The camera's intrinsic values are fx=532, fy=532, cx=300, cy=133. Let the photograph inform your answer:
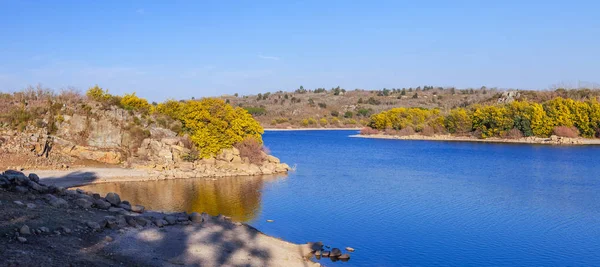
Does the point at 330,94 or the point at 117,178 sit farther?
the point at 330,94

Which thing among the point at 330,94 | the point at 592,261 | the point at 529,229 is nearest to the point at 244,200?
the point at 529,229

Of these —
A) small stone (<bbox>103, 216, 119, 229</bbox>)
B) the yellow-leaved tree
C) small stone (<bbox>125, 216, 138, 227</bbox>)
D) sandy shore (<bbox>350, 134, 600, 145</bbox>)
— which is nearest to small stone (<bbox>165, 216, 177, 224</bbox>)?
small stone (<bbox>125, 216, 138, 227</bbox>)

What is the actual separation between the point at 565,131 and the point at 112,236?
69513 millimetres

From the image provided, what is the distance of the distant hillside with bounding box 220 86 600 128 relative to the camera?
108 metres

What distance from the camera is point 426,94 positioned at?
165 meters

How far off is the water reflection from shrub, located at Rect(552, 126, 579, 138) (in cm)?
5115

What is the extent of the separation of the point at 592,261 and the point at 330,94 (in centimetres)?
14951

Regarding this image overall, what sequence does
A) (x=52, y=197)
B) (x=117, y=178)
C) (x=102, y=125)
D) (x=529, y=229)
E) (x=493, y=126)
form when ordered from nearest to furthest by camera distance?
1. (x=52, y=197)
2. (x=529, y=229)
3. (x=117, y=178)
4. (x=102, y=125)
5. (x=493, y=126)

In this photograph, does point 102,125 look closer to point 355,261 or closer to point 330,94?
point 355,261

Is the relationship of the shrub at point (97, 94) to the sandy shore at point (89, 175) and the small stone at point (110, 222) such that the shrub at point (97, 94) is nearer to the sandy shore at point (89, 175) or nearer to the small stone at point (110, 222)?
the sandy shore at point (89, 175)

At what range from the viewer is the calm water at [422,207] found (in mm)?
17703

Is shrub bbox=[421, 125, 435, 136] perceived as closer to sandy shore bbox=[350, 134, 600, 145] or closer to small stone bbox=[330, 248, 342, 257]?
sandy shore bbox=[350, 134, 600, 145]

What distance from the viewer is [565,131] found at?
70.6 meters

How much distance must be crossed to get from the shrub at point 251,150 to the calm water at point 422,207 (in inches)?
120
